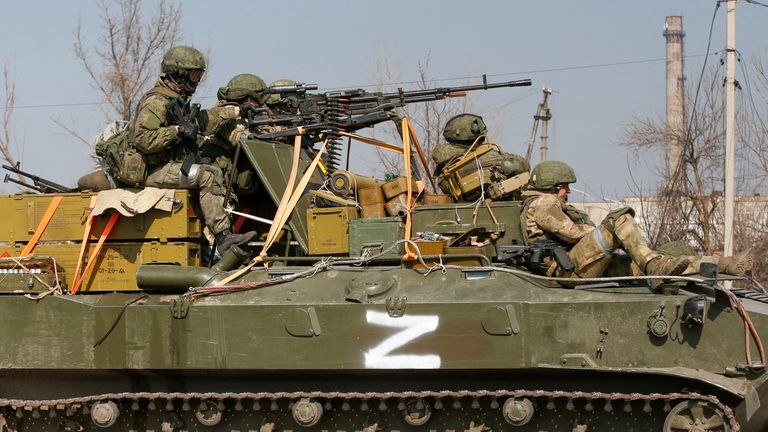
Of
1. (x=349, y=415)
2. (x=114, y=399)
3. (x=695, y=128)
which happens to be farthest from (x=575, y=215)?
(x=695, y=128)

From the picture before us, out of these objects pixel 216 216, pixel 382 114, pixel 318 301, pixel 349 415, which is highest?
pixel 382 114

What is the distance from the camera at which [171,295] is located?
397 inches

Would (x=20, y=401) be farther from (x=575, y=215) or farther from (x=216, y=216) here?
(x=575, y=215)

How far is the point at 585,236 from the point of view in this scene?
33.6ft

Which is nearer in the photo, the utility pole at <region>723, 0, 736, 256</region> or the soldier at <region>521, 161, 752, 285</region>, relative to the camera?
the soldier at <region>521, 161, 752, 285</region>

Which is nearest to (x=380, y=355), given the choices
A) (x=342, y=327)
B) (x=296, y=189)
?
(x=342, y=327)

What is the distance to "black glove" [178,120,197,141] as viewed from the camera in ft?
36.2

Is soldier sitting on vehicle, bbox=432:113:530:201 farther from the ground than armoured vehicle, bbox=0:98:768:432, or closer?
farther from the ground

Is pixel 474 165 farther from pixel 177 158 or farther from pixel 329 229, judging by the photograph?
pixel 177 158

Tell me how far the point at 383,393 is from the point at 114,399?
2.40 metres

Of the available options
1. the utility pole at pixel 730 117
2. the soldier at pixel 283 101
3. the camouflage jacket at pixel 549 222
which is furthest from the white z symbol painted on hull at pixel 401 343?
the utility pole at pixel 730 117

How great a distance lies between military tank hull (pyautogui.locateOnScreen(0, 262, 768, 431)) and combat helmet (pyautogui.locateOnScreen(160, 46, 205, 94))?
222 centimetres

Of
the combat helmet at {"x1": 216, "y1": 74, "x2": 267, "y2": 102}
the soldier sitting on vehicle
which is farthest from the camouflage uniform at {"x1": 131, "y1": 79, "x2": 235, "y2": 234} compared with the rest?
the soldier sitting on vehicle

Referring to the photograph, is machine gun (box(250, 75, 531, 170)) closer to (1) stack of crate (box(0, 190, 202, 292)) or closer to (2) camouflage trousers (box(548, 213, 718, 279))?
(1) stack of crate (box(0, 190, 202, 292))
